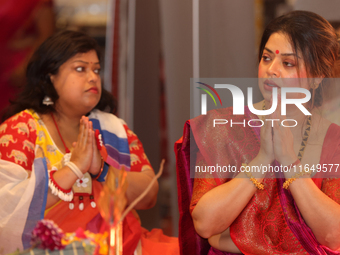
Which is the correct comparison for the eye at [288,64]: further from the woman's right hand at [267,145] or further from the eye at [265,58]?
the woman's right hand at [267,145]

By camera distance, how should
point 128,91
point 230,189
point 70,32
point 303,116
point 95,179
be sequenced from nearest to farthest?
point 230,189, point 303,116, point 95,179, point 70,32, point 128,91

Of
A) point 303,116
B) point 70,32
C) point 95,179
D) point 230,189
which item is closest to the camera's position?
point 230,189

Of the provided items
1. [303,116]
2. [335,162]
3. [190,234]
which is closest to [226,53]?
[303,116]

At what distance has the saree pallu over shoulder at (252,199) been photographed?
111 cm

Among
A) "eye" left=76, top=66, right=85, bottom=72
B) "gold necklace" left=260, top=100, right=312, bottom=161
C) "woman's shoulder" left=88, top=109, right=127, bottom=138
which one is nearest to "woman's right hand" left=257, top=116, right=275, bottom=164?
"gold necklace" left=260, top=100, right=312, bottom=161

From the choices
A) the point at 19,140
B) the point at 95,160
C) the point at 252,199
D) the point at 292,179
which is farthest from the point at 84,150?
the point at 292,179

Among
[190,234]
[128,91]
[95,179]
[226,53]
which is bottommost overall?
[190,234]

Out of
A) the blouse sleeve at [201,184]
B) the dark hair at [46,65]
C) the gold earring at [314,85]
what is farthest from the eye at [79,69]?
the gold earring at [314,85]

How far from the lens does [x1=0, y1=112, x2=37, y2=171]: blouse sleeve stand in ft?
4.59

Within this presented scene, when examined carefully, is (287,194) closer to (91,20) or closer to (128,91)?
(128,91)

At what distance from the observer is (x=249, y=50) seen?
5.38 ft

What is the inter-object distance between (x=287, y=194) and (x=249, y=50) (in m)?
0.73

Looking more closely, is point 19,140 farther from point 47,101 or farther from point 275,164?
point 275,164

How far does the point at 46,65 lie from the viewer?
1.60 m
